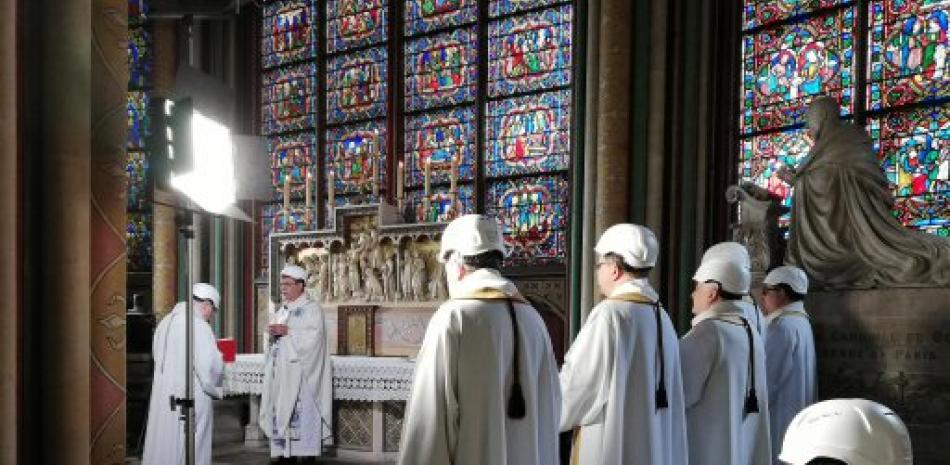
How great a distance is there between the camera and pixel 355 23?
1229 cm

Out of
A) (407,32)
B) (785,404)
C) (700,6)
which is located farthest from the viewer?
(407,32)

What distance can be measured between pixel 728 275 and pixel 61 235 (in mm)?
3013

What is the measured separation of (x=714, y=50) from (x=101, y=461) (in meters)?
7.09

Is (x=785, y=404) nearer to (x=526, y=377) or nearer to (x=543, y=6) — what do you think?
(x=526, y=377)

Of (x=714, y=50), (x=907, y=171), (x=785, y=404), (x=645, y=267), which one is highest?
(x=714, y=50)

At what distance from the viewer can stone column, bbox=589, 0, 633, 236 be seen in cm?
895

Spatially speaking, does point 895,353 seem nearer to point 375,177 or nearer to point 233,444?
point 233,444

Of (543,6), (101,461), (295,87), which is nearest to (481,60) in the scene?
(543,6)

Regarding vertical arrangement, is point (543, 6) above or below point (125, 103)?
above

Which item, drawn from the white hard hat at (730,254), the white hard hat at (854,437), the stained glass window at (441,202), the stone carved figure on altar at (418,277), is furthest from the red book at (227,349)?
the white hard hat at (854,437)

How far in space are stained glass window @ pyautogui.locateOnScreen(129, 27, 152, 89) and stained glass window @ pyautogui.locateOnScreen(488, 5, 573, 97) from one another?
17.6 ft

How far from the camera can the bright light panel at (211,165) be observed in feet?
13.0

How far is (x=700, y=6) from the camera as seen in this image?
8.86 metres

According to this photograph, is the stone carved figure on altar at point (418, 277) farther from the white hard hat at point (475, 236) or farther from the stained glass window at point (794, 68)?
the white hard hat at point (475, 236)
